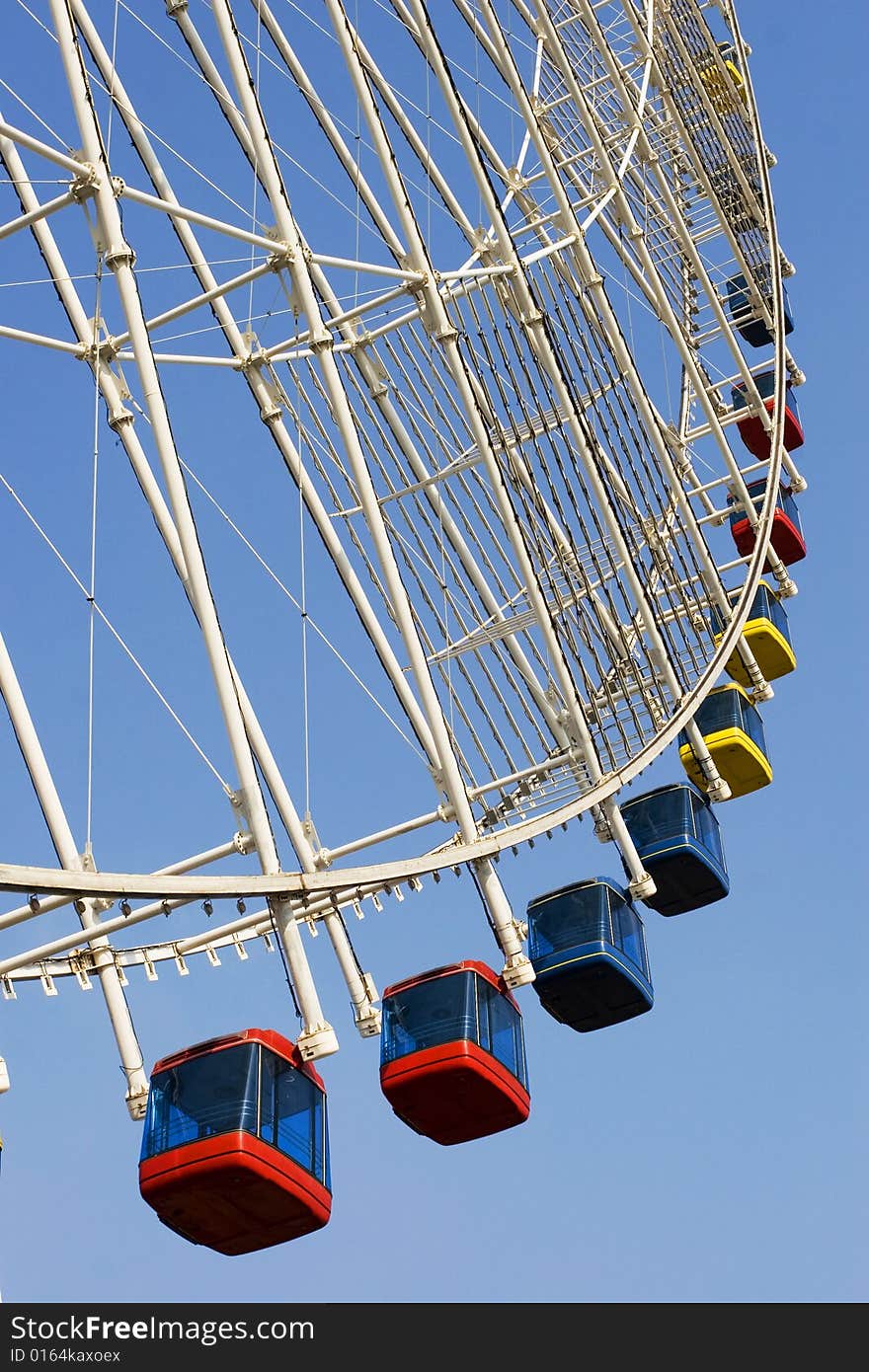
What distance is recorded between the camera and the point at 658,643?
27.5m

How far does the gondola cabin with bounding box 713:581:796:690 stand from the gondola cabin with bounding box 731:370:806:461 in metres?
4.01

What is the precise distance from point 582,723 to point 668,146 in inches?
908

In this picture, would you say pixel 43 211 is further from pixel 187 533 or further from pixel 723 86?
pixel 723 86

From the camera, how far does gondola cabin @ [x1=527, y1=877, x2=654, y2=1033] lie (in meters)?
25.1

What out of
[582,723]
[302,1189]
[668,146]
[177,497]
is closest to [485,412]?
[582,723]

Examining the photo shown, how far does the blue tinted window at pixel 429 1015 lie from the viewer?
20.7m

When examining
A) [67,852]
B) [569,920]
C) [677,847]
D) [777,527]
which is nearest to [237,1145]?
[67,852]

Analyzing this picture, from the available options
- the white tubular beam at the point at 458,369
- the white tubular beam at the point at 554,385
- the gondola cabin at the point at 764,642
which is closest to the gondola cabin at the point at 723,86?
the gondola cabin at the point at 764,642

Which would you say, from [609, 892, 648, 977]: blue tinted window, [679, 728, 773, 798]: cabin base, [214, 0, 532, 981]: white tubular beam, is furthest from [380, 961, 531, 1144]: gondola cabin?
[679, 728, 773, 798]: cabin base

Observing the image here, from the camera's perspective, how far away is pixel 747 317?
4341 centimetres

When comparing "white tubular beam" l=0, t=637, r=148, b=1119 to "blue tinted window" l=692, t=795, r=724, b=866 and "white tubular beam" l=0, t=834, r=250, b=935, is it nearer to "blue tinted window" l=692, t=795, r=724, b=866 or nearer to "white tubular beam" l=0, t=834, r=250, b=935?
"white tubular beam" l=0, t=834, r=250, b=935

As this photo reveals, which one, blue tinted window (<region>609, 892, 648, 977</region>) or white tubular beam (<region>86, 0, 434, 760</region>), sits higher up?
white tubular beam (<region>86, 0, 434, 760</region>)

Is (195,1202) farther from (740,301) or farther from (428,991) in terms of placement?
(740,301)

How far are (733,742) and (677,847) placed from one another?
11.3 ft
